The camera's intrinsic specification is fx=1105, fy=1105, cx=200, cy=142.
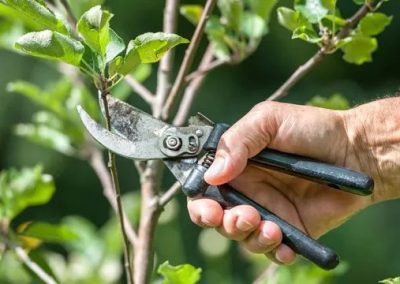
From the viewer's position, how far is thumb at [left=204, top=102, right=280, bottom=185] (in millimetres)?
1427

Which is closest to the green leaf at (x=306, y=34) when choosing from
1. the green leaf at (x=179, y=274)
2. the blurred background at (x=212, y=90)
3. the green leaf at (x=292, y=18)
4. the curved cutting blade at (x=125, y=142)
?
the green leaf at (x=292, y=18)

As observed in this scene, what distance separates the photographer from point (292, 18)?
156cm

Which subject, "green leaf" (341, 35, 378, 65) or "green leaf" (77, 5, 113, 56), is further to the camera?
"green leaf" (341, 35, 378, 65)

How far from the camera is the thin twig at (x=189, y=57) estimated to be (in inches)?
60.6

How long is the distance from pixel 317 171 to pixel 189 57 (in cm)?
26

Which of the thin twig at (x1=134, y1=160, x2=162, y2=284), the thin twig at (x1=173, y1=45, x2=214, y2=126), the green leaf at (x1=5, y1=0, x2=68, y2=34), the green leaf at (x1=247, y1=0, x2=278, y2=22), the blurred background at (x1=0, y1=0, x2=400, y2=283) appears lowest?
the blurred background at (x1=0, y1=0, x2=400, y2=283)

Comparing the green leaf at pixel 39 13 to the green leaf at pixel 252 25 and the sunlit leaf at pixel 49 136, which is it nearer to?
the green leaf at pixel 252 25

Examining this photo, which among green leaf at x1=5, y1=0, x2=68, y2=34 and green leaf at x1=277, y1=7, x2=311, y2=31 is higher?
green leaf at x1=5, y1=0, x2=68, y2=34

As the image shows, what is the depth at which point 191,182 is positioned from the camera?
1450 millimetres

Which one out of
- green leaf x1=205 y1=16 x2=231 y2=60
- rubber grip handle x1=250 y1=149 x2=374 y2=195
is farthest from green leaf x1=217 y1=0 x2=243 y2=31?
rubber grip handle x1=250 y1=149 x2=374 y2=195

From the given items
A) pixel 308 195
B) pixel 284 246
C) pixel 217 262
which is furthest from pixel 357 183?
pixel 217 262

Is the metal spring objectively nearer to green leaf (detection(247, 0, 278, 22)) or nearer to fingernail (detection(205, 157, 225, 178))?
fingernail (detection(205, 157, 225, 178))

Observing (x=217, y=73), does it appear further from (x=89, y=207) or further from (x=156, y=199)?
(x=156, y=199)

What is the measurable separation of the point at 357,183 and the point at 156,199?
351 millimetres
